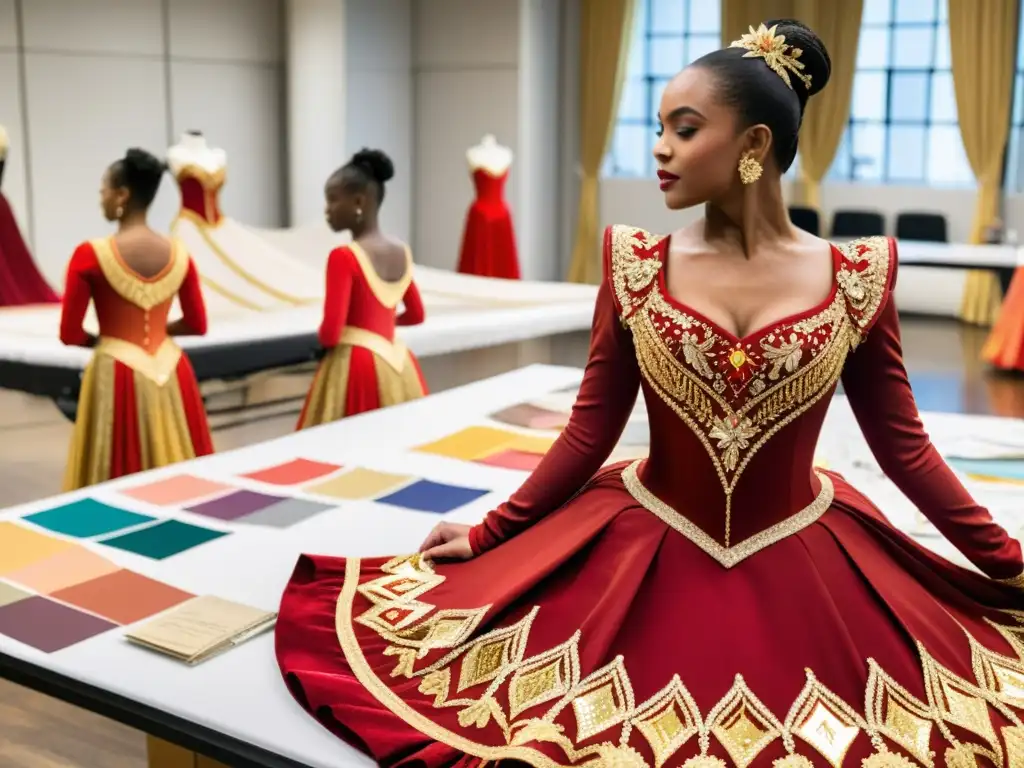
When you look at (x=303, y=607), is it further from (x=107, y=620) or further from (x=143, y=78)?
(x=143, y=78)

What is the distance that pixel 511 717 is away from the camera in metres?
1.36

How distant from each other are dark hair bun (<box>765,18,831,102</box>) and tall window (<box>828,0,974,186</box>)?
322 inches

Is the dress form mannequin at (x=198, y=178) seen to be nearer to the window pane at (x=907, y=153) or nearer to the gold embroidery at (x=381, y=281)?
the gold embroidery at (x=381, y=281)

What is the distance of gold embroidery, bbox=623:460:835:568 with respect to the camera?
4.89ft

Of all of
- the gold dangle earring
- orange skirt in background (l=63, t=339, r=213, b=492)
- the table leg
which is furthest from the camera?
orange skirt in background (l=63, t=339, r=213, b=492)

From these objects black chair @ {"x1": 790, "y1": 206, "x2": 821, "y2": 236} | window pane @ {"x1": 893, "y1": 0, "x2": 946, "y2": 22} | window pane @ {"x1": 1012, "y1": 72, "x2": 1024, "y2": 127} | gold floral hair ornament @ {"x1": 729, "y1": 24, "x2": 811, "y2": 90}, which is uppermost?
window pane @ {"x1": 893, "y1": 0, "x2": 946, "y2": 22}

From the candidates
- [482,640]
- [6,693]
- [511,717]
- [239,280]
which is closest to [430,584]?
[482,640]

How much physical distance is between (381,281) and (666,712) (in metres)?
2.38

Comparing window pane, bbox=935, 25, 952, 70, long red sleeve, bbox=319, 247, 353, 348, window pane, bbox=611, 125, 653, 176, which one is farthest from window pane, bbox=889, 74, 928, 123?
long red sleeve, bbox=319, 247, 353, 348

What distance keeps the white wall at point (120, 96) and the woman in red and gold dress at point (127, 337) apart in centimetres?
403

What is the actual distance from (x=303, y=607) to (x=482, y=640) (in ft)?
1.05

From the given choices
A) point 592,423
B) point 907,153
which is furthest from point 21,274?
point 907,153

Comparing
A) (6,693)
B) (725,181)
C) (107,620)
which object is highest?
(725,181)

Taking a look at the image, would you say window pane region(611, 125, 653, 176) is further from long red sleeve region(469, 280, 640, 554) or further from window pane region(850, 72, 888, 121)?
long red sleeve region(469, 280, 640, 554)
